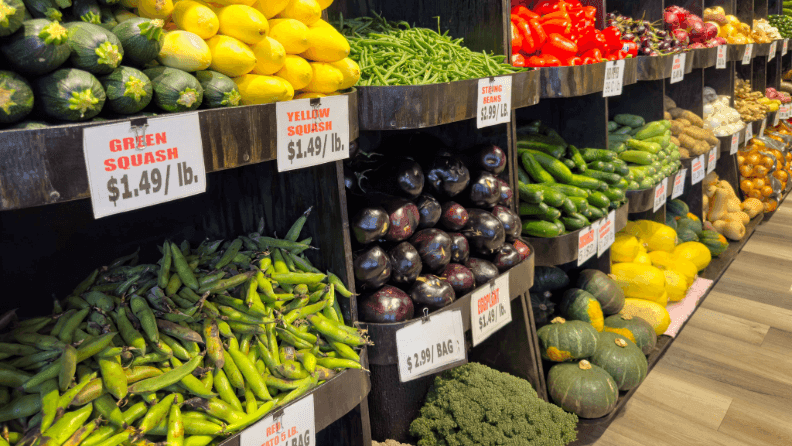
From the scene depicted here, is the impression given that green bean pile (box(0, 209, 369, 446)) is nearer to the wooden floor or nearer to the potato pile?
the wooden floor

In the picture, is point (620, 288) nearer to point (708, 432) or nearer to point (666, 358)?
point (666, 358)

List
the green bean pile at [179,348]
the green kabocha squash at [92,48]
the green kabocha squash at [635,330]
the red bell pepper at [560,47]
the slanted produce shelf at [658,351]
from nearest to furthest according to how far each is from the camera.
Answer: the green kabocha squash at [92,48] → the green bean pile at [179,348] → the slanted produce shelf at [658,351] → the red bell pepper at [560,47] → the green kabocha squash at [635,330]

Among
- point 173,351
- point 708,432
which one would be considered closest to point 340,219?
point 173,351

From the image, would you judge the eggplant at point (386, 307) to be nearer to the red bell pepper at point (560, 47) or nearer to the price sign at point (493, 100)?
the price sign at point (493, 100)

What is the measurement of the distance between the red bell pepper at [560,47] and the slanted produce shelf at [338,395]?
158 cm

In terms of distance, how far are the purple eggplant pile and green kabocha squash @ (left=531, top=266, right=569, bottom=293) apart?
0.68 m

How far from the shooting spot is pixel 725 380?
2.41 metres

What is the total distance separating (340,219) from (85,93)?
0.60 metres

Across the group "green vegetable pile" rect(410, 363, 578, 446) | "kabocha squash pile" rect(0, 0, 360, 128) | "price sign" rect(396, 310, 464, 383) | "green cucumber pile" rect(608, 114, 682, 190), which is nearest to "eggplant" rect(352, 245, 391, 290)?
"price sign" rect(396, 310, 464, 383)

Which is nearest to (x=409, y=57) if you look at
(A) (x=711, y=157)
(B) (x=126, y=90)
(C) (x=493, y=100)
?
(C) (x=493, y=100)

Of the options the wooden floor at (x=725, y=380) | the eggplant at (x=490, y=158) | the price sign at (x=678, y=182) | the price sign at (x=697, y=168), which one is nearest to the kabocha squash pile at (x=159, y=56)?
the eggplant at (x=490, y=158)

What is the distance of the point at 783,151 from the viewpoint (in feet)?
18.1

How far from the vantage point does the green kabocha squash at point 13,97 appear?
0.66 metres

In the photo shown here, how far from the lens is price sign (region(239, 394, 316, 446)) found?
98 cm
